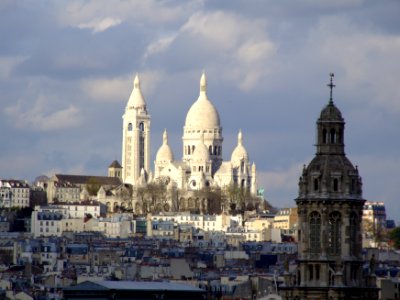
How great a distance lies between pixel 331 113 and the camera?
148 feet

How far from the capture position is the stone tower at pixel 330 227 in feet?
144

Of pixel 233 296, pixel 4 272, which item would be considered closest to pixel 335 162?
pixel 233 296

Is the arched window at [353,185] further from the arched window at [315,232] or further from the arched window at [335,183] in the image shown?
the arched window at [315,232]

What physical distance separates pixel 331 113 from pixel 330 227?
230 cm

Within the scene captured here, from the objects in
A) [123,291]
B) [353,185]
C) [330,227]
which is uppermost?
[353,185]

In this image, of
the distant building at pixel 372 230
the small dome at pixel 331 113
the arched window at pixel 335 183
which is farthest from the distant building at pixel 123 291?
the distant building at pixel 372 230

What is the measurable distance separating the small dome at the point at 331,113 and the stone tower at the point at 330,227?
0.15 ft

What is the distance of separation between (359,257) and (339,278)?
2.31 ft

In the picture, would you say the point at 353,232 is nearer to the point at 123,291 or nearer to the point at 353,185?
the point at 353,185

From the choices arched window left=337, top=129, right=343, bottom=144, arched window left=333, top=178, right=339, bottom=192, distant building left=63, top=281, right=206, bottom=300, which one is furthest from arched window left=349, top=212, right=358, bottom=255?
distant building left=63, top=281, right=206, bottom=300

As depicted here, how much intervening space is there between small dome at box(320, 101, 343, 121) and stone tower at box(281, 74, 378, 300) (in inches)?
1.8

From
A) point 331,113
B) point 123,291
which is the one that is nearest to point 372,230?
point 123,291

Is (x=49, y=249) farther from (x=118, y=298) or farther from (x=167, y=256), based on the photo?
(x=118, y=298)

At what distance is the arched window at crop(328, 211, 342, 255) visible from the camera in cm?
4394
